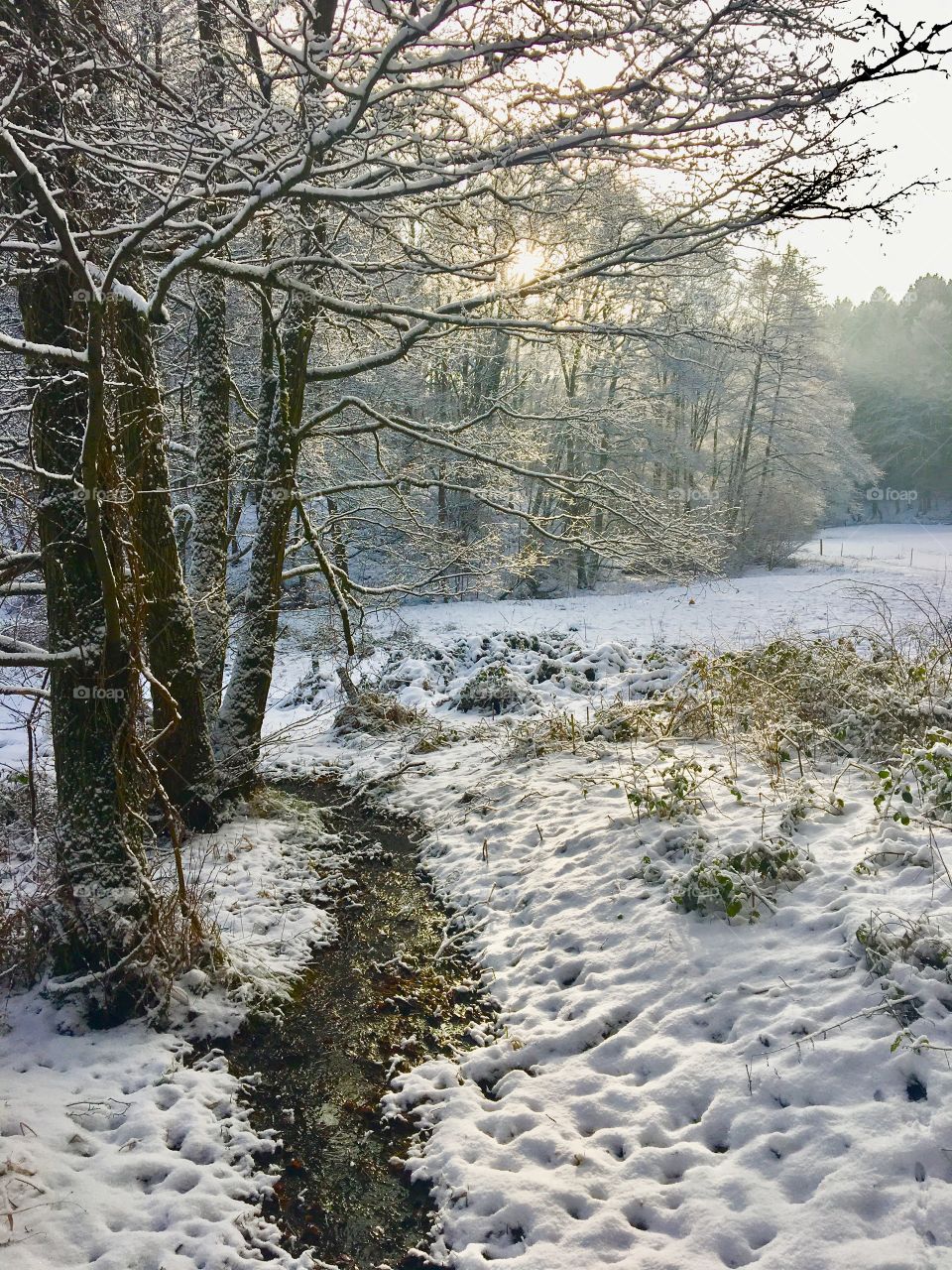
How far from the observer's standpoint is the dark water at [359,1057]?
2.91 m

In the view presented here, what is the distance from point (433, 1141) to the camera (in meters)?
3.25

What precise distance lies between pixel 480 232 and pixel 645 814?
4829 millimetres

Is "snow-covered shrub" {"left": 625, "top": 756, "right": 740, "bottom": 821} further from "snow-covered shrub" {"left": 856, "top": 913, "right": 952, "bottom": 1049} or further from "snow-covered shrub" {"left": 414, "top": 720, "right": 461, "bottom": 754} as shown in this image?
"snow-covered shrub" {"left": 414, "top": 720, "right": 461, "bottom": 754}

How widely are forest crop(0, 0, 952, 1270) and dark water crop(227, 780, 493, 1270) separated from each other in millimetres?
23

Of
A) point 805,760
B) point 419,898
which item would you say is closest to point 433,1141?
point 419,898

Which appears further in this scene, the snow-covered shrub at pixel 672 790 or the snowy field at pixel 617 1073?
the snow-covered shrub at pixel 672 790

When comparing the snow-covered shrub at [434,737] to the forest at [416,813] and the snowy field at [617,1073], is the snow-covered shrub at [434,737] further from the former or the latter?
the snowy field at [617,1073]

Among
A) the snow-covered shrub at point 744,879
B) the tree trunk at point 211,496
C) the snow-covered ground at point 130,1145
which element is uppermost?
the tree trunk at point 211,496

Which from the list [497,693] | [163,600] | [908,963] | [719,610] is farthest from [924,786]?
[719,610]

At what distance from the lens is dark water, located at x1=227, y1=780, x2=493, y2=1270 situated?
2.91 meters

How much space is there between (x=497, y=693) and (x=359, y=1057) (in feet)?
20.5

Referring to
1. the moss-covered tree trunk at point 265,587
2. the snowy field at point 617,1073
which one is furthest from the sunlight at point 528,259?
the snowy field at point 617,1073

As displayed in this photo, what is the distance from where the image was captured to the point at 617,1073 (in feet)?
11.2

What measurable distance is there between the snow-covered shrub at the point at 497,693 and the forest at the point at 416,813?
2436 millimetres
